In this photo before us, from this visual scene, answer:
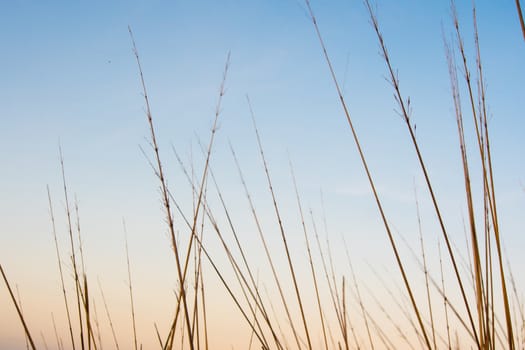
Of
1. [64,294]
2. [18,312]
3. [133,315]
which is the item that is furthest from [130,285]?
[18,312]

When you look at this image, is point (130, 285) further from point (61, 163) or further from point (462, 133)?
point (462, 133)

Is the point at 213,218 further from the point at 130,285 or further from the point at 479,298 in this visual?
the point at 479,298

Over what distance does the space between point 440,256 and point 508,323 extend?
79 cm

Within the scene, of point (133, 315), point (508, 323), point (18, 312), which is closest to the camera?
point (508, 323)

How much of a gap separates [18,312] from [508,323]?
103cm

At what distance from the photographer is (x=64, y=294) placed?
1496 mm

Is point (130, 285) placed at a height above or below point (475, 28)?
below

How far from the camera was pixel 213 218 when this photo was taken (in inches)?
57.7

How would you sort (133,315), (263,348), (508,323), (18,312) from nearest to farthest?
(508,323)
(18,312)
(263,348)
(133,315)

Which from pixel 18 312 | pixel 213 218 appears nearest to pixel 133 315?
pixel 213 218

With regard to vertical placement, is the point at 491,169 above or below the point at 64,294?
above

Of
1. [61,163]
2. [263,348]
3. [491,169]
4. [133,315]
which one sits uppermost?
[61,163]

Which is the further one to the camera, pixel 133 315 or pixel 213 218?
pixel 133 315

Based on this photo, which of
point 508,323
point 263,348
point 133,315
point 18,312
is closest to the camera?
point 508,323
